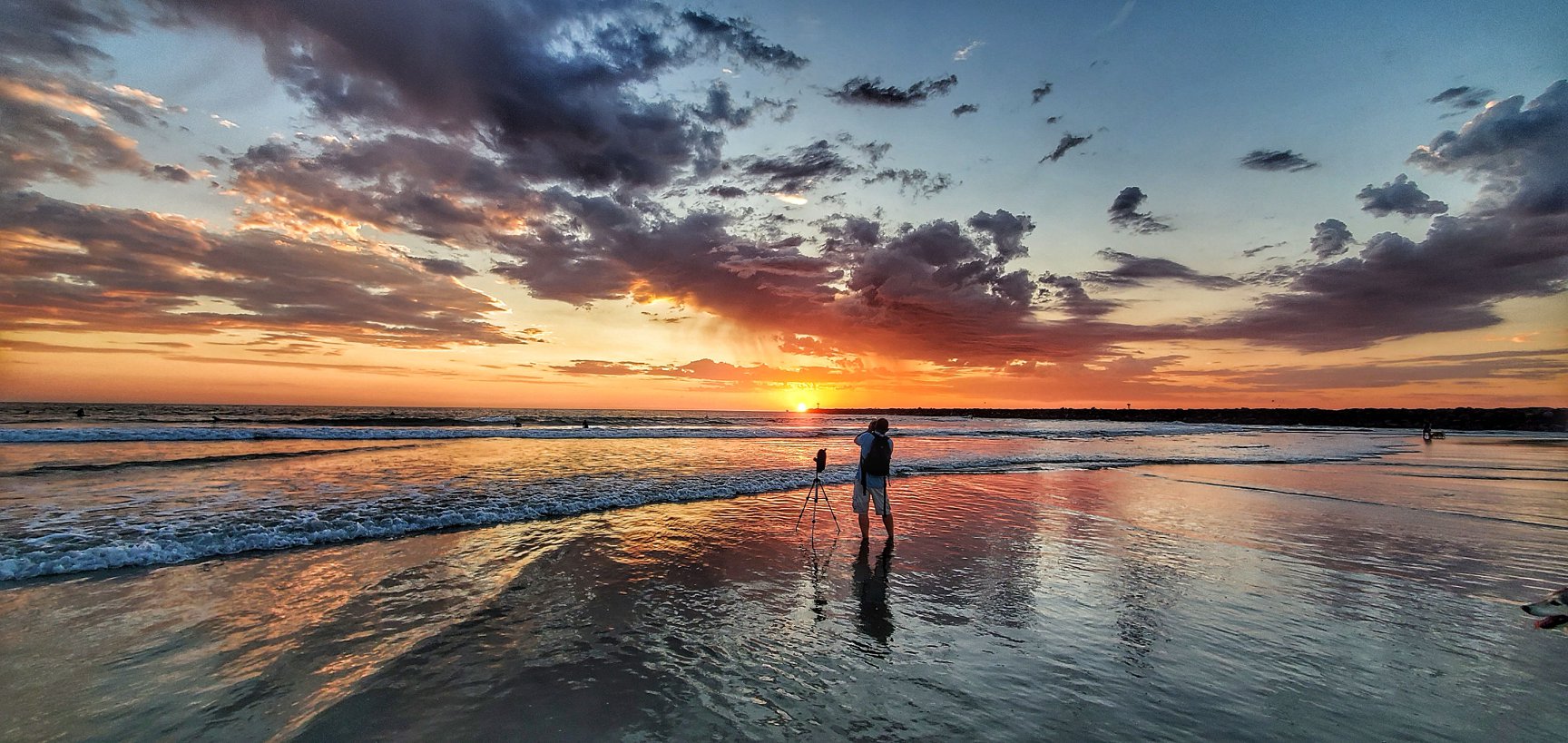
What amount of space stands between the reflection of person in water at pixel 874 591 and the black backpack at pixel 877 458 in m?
1.39

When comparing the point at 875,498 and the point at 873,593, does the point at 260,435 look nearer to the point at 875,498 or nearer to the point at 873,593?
the point at 875,498

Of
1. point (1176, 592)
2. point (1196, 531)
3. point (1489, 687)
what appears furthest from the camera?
point (1196, 531)

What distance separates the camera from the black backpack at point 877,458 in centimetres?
1095

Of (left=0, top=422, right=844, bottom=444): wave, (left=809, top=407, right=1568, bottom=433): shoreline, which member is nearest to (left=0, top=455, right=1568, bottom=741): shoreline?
(left=0, top=422, right=844, bottom=444): wave

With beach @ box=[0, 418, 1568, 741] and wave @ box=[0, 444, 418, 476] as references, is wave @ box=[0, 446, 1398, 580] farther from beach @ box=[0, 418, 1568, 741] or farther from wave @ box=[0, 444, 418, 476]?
wave @ box=[0, 444, 418, 476]

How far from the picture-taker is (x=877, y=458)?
10984mm

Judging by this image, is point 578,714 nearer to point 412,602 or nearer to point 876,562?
point 412,602

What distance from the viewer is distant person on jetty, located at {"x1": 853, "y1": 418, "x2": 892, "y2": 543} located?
1095 centimetres

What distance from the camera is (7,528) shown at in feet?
33.8

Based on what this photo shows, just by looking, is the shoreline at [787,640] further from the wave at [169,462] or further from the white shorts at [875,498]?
the wave at [169,462]

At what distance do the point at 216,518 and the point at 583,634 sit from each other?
10622mm

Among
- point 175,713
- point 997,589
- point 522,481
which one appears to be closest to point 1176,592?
point 997,589

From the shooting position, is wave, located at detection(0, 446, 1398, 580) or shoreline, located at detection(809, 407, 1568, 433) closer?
wave, located at detection(0, 446, 1398, 580)

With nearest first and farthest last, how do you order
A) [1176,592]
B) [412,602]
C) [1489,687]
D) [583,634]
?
[1489,687] < [583,634] < [412,602] < [1176,592]
